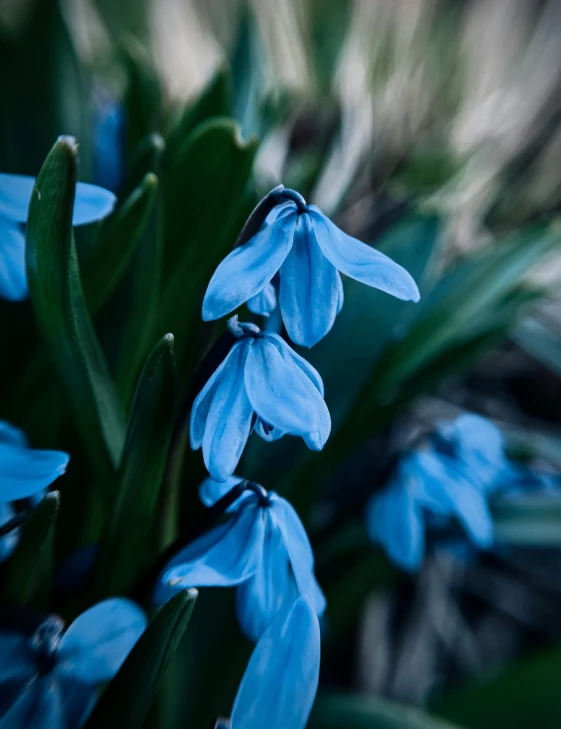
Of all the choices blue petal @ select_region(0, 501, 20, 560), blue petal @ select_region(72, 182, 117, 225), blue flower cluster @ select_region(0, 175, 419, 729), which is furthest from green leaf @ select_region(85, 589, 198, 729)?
blue petal @ select_region(72, 182, 117, 225)

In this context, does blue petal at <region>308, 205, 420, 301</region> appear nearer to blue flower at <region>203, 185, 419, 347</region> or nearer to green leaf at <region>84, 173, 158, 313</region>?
blue flower at <region>203, 185, 419, 347</region>

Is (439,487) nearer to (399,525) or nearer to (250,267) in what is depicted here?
(399,525)

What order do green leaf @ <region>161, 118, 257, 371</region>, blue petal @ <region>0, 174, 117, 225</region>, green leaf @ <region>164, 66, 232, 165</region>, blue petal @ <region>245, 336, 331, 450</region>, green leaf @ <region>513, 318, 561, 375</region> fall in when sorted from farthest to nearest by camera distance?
green leaf @ <region>513, 318, 561, 375</region> → green leaf @ <region>164, 66, 232, 165</region> → green leaf @ <region>161, 118, 257, 371</region> → blue petal @ <region>0, 174, 117, 225</region> → blue petal @ <region>245, 336, 331, 450</region>

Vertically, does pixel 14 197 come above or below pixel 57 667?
above

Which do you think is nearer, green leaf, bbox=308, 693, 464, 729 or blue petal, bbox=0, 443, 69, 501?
blue petal, bbox=0, 443, 69, 501

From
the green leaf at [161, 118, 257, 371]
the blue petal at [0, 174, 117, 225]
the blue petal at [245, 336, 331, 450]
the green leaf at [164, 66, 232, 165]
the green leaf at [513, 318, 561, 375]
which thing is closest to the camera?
the blue petal at [245, 336, 331, 450]

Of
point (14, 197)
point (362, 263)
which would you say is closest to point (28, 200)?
point (14, 197)
